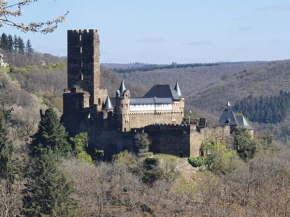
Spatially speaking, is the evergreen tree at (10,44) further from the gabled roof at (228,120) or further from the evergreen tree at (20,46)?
the gabled roof at (228,120)

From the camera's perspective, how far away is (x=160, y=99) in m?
55.0

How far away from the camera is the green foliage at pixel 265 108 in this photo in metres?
136

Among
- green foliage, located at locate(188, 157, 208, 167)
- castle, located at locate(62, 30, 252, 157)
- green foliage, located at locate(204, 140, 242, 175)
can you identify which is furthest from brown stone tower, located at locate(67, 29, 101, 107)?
green foliage, located at locate(204, 140, 242, 175)

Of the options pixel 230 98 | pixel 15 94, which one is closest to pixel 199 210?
pixel 15 94

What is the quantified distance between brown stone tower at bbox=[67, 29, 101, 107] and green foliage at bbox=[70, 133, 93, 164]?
3.48 meters

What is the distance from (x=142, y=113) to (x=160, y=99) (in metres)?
1.98

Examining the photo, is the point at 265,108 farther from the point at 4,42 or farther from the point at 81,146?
the point at 81,146

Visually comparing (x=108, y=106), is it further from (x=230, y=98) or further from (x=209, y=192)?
(x=230, y=98)

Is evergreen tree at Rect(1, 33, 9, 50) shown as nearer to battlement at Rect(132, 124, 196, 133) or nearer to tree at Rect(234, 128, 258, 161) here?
battlement at Rect(132, 124, 196, 133)

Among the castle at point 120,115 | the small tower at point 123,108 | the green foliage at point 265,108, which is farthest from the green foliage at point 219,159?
the green foliage at point 265,108

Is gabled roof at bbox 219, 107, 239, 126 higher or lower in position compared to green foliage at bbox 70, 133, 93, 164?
higher

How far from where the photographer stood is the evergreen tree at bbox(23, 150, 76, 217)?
132ft

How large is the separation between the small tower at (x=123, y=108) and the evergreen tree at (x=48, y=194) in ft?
29.6

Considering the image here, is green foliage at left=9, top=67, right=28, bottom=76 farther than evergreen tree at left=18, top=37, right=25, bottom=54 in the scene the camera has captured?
No
